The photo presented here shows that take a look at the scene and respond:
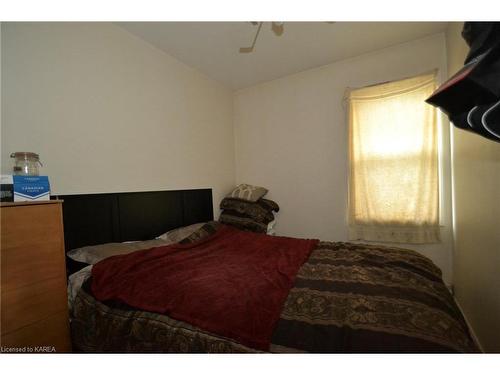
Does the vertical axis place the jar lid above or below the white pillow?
above

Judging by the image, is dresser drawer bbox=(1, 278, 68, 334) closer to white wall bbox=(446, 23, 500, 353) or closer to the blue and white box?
the blue and white box

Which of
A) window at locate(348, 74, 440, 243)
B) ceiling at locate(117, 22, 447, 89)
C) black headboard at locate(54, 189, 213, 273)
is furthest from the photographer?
window at locate(348, 74, 440, 243)

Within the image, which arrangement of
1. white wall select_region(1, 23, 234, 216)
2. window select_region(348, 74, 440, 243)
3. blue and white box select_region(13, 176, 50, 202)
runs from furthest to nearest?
window select_region(348, 74, 440, 243), white wall select_region(1, 23, 234, 216), blue and white box select_region(13, 176, 50, 202)

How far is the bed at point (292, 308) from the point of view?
813 millimetres

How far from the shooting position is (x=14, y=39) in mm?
1331

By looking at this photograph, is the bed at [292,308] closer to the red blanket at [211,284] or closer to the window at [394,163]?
the red blanket at [211,284]

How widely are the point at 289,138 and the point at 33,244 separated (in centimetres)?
267

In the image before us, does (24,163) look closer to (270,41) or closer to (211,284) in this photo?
(211,284)

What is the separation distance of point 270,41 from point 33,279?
8.41 ft

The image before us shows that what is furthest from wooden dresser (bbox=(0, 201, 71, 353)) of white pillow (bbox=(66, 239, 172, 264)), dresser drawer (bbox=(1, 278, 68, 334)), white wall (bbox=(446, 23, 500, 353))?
white wall (bbox=(446, 23, 500, 353))

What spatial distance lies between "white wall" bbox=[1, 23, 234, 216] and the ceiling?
21 cm

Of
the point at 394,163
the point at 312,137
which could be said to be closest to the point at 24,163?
the point at 312,137

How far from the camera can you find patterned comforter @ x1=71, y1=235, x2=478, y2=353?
788mm

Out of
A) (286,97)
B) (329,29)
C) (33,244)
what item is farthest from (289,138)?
(33,244)
